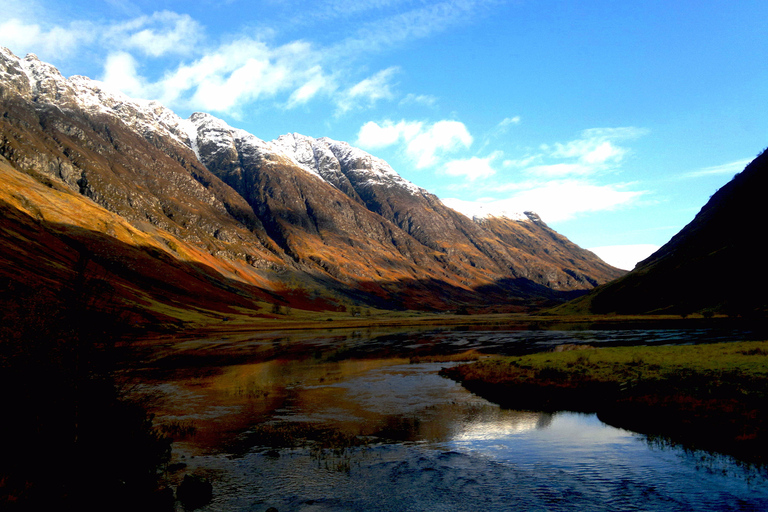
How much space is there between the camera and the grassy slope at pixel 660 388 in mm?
22938

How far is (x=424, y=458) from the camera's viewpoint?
22.8 m

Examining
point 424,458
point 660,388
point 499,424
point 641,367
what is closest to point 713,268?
point 641,367

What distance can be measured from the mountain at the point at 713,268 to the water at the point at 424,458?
365 ft

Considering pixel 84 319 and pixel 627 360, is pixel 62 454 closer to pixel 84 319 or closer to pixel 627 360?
pixel 84 319

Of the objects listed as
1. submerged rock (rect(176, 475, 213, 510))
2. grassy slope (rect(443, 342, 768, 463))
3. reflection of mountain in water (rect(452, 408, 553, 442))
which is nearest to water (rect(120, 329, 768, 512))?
reflection of mountain in water (rect(452, 408, 553, 442))

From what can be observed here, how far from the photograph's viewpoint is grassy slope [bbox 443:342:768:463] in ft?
75.3

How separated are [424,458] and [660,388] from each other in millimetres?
18337

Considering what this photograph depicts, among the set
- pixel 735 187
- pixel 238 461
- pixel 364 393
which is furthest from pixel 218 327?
pixel 735 187

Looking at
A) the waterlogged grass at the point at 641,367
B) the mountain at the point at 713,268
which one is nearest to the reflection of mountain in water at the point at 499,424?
the waterlogged grass at the point at 641,367

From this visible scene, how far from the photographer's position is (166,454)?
845 inches

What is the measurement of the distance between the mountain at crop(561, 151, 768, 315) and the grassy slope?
93.7 meters

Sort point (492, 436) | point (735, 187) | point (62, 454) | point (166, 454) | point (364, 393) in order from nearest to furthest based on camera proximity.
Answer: point (62, 454), point (166, 454), point (492, 436), point (364, 393), point (735, 187)

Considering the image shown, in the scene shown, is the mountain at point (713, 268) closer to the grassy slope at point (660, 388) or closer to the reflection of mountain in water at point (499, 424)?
the grassy slope at point (660, 388)

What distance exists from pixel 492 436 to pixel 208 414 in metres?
21.9
